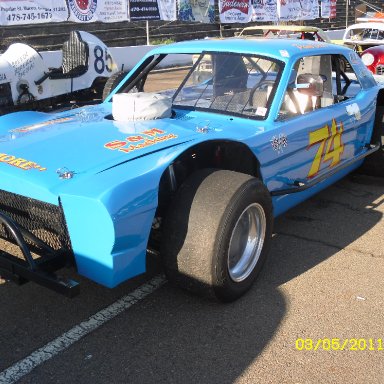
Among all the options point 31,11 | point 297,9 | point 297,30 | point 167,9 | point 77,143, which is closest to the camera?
point 77,143

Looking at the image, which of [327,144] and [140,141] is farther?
[327,144]

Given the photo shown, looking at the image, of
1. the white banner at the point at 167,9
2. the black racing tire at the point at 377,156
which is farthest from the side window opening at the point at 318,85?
the white banner at the point at 167,9

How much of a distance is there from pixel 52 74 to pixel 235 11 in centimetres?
1269

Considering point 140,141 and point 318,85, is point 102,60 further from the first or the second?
point 140,141

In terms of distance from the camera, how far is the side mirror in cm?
382

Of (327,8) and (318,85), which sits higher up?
(327,8)

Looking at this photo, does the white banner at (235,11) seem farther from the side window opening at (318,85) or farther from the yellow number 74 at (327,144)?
the yellow number 74 at (327,144)

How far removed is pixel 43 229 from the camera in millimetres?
2758

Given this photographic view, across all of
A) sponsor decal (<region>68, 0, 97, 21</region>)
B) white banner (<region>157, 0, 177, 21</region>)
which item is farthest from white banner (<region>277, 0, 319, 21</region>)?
sponsor decal (<region>68, 0, 97, 21</region>)

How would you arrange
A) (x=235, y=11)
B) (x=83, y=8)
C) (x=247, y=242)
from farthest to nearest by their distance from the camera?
(x=235, y=11), (x=83, y=8), (x=247, y=242)

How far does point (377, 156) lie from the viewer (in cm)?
519

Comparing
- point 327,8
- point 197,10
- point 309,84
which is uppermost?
point 327,8

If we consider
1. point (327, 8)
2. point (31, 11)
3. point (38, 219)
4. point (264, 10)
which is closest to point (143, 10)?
point (31, 11)

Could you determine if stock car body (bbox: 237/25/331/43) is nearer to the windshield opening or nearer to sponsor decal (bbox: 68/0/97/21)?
the windshield opening
